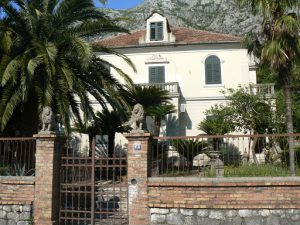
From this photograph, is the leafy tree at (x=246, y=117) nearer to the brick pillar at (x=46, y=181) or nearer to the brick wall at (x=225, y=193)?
the brick wall at (x=225, y=193)

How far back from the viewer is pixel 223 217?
8.73 metres

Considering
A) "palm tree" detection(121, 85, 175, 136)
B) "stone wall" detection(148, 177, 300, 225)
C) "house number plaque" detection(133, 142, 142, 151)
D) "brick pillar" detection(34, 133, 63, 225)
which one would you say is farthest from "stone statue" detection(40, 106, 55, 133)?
"palm tree" detection(121, 85, 175, 136)

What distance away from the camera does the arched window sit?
26.1m

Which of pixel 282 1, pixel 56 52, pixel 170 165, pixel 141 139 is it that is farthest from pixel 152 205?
pixel 282 1

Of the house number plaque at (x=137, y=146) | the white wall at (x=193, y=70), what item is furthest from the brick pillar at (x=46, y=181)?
the white wall at (x=193, y=70)

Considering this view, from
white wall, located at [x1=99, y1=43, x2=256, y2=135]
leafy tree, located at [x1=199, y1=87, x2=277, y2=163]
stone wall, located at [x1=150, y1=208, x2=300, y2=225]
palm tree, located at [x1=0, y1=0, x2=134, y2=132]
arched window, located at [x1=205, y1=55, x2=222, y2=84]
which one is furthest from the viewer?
arched window, located at [x1=205, y1=55, x2=222, y2=84]

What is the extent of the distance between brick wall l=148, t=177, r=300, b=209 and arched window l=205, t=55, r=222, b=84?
17899mm

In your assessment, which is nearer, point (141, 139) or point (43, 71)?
point (141, 139)

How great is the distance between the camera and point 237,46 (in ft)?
84.9

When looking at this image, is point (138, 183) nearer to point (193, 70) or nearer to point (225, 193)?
point (225, 193)

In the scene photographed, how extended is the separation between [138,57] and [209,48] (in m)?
4.98

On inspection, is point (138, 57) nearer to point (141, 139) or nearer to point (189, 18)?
point (141, 139)

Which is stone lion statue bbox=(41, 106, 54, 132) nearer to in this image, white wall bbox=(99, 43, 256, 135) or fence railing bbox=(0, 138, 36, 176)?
fence railing bbox=(0, 138, 36, 176)

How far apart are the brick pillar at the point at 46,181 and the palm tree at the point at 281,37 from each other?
8234 mm
